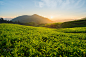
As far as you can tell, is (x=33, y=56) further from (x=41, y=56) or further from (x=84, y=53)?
(x=84, y=53)

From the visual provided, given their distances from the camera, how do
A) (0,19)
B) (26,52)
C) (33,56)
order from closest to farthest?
(33,56) → (26,52) → (0,19)

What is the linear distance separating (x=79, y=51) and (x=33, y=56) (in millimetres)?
3714

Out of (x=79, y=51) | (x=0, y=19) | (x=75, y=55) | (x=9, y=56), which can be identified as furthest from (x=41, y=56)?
(x=0, y=19)

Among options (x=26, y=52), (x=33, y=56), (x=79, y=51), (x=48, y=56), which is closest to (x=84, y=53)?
(x=79, y=51)

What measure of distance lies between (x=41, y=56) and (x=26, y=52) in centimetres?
134

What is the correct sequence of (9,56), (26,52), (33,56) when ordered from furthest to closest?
(26,52)
(33,56)
(9,56)

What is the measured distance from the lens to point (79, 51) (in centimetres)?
432

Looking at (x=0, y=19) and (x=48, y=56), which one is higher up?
(x=0, y=19)

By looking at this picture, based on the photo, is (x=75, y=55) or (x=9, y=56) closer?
(x=9, y=56)

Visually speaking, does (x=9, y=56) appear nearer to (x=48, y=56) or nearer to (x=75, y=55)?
(x=48, y=56)

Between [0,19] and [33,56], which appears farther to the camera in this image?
[0,19]

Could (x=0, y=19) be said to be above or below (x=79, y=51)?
Result: above

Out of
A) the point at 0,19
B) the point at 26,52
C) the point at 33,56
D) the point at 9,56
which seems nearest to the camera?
the point at 9,56

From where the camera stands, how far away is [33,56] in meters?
3.88
